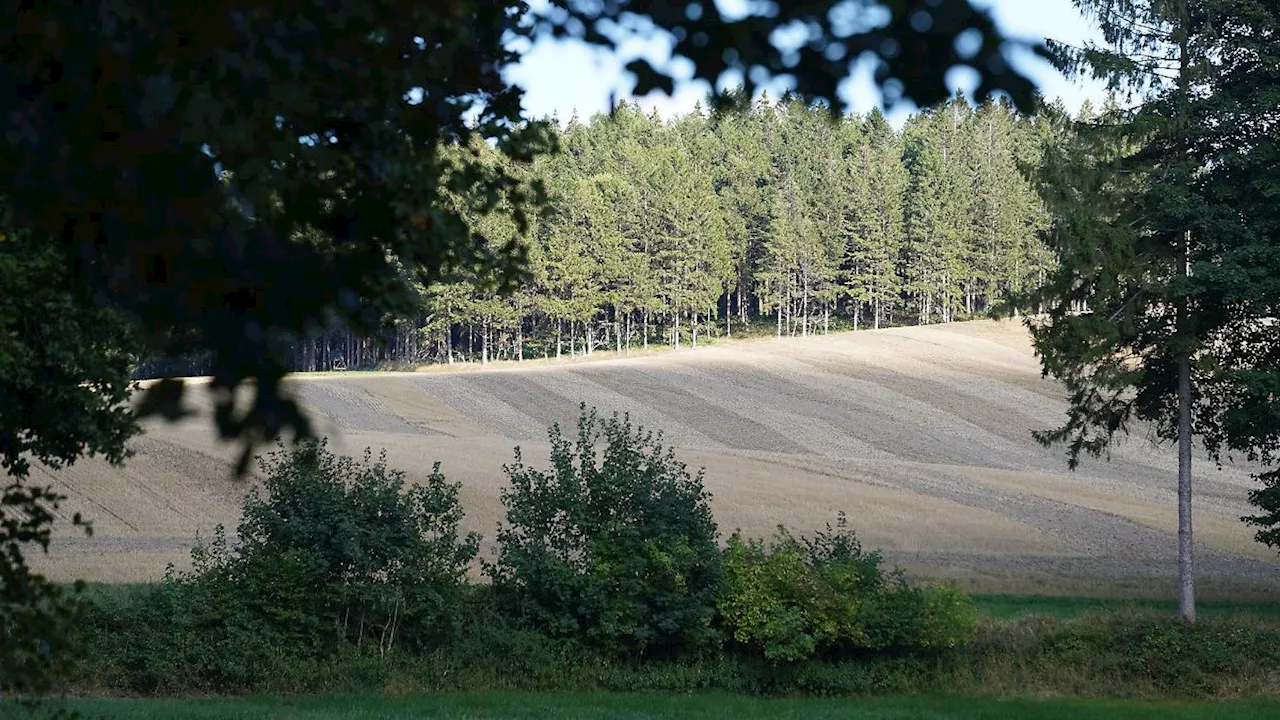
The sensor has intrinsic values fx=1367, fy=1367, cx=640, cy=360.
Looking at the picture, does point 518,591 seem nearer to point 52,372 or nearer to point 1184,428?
point 52,372

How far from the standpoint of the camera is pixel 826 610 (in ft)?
74.6

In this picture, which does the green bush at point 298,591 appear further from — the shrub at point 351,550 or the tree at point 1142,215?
the tree at point 1142,215

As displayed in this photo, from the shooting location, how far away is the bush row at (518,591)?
71.2 feet

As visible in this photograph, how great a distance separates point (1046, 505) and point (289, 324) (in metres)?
44.3

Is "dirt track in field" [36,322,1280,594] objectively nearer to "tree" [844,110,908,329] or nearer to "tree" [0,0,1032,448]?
"tree" [0,0,1032,448]

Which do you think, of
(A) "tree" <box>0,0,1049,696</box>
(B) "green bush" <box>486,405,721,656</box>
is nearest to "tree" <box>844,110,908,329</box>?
(B) "green bush" <box>486,405,721,656</box>

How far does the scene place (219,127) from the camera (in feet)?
9.23

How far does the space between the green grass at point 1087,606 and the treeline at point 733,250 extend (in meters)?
69.0

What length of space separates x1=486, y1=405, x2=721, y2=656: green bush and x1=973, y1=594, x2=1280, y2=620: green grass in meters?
6.75

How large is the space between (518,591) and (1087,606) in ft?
41.7

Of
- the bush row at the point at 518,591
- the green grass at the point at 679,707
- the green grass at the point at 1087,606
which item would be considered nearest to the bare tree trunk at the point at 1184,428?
the green grass at the point at 1087,606

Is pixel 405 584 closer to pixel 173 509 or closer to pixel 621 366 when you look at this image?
pixel 173 509

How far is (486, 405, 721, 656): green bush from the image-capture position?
74.8 ft

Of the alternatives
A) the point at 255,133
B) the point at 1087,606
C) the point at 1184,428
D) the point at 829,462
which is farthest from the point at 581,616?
the point at 829,462
